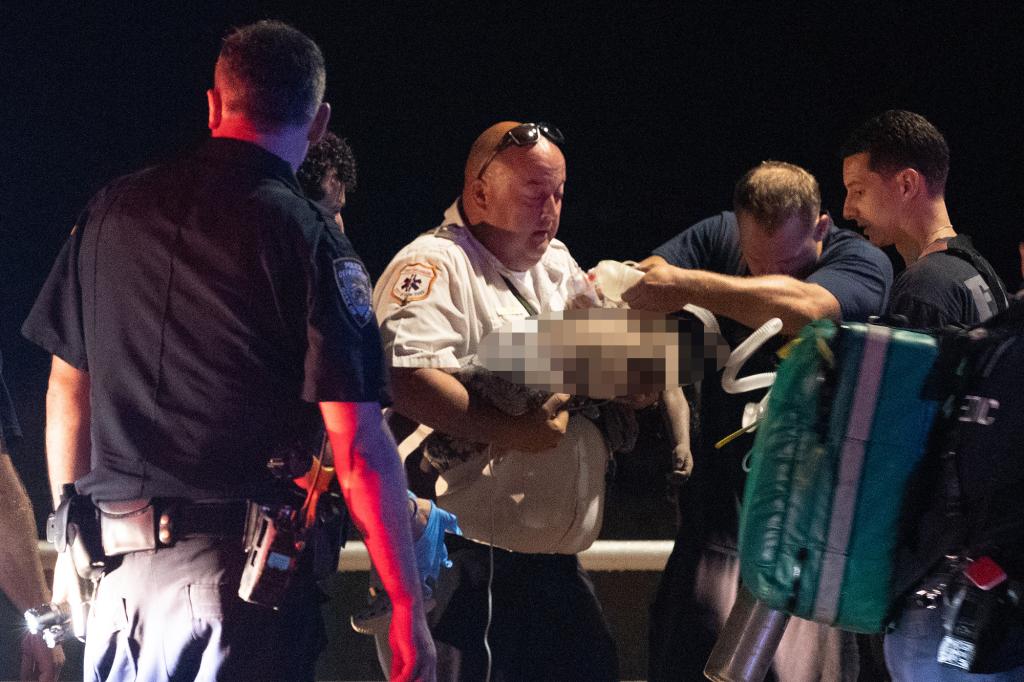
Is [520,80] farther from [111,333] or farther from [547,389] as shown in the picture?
[111,333]

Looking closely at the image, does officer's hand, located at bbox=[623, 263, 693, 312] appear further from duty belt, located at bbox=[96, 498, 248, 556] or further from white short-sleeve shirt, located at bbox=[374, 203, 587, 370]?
duty belt, located at bbox=[96, 498, 248, 556]

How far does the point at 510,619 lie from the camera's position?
238 cm

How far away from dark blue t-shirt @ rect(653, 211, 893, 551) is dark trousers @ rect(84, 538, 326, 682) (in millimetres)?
1404

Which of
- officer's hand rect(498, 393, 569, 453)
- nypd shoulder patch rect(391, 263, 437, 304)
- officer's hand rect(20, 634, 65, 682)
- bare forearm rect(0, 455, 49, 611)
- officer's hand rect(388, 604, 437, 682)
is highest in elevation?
nypd shoulder patch rect(391, 263, 437, 304)

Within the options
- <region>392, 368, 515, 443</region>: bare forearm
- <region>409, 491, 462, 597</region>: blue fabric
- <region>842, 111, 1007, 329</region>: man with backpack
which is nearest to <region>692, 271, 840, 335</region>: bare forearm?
<region>842, 111, 1007, 329</region>: man with backpack

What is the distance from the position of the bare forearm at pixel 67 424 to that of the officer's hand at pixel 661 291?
1.15m

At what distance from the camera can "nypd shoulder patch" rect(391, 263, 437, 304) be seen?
88.2 inches

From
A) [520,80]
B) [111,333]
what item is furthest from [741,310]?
[520,80]

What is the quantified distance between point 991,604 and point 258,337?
3.87 feet

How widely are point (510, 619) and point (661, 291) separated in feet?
2.56

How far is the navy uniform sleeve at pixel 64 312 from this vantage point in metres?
1.83

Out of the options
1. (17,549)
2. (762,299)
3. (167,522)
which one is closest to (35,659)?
(17,549)

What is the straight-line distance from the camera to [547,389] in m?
2.27

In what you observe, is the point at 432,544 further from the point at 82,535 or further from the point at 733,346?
the point at 733,346
